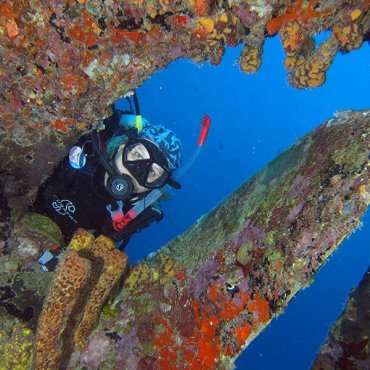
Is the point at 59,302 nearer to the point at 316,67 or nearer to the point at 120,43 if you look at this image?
the point at 120,43

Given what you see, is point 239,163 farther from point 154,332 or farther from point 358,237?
point 154,332

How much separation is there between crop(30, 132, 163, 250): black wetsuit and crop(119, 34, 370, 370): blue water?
3544 centimetres

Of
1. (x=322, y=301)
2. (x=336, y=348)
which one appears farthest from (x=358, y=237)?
(x=336, y=348)

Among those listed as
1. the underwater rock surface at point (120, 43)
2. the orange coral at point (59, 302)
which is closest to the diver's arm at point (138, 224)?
the underwater rock surface at point (120, 43)

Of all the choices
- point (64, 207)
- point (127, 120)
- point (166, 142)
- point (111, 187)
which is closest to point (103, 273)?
point (111, 187)

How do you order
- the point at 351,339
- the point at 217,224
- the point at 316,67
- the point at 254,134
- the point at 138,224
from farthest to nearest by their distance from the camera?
the point at 254,134 → the point at 138,224 → the point at 217,224 → the point at 316,67 → the point at 351,339

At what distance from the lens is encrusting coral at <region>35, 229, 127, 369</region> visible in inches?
85.3

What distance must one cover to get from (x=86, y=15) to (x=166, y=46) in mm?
641

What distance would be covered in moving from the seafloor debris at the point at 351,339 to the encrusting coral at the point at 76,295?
1544 millimetres

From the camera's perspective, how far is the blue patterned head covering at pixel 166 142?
5.07 meters

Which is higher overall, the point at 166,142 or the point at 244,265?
the point at 166,142

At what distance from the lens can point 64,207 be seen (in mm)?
4547

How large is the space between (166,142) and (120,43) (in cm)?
266

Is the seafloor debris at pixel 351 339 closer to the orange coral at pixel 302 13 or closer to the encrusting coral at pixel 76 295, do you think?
the encrusting coral at pixel 76 295
